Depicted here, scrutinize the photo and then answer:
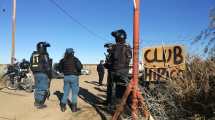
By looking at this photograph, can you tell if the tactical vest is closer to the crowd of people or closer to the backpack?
the crowd of people

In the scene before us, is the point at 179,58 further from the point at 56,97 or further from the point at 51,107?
the point at 56,97

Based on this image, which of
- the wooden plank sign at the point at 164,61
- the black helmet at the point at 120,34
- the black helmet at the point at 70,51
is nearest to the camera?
the wooden plank sign at the point at 164,61

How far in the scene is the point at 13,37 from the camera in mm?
29156

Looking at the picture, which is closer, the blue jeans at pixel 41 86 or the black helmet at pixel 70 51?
the black helmet at pixel 70 51

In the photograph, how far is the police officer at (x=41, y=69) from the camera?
44.6 feet

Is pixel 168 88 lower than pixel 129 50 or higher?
lower

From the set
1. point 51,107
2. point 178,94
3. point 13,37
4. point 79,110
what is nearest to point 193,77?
point 178,94

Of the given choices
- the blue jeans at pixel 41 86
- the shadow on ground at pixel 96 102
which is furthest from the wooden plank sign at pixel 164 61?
the blue jeans at pixel 41 86

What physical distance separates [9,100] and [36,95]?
7.82 ft

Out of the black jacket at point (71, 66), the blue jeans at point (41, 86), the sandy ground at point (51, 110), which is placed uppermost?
the black jacket at point (71, 66)

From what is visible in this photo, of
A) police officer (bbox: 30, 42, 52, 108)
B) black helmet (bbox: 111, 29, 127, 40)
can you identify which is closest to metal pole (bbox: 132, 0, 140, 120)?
black helmet (bbox: 111, 29, 127, 40)

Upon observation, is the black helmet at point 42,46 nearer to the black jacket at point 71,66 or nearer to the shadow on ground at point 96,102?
the black jacket at point 71,66

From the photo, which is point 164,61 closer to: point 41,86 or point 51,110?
point 51,110

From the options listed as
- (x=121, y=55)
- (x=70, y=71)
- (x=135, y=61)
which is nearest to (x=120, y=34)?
(x=121, y=55)
